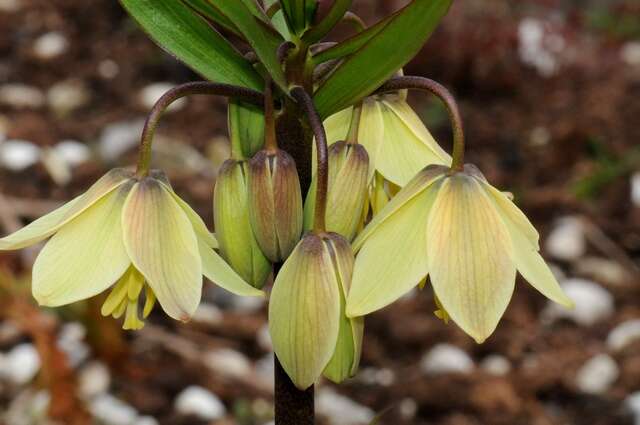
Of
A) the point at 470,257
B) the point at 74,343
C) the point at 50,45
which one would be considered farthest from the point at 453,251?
the point at 50,45

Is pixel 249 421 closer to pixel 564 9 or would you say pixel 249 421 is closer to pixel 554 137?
pixel 554 137

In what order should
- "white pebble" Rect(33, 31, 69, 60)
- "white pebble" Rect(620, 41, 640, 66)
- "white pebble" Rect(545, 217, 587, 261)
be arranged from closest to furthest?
"white pebble" Rect(545, 217, 587, 261) → "white pebble" Rect(33, 31, 69, 60) → "white pebble" Rect(620, 41, 640, 66)

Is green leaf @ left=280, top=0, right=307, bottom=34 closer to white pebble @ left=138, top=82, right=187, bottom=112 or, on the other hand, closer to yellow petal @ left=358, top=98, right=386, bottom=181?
yellow petal @ left=358, top=98, right=386, bottom=181

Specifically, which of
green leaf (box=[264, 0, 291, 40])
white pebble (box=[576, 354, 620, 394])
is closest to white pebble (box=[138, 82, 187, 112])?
white pebble (box=[576, 354, 620, 394])

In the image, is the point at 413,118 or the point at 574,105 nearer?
the point at 413,118

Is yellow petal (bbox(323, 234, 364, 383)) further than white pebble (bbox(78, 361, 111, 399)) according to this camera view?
No

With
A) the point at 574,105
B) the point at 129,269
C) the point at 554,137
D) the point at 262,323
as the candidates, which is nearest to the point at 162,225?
the point at 129,269

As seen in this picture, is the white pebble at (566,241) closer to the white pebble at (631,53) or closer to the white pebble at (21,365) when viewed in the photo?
the white pebble at (21,365)

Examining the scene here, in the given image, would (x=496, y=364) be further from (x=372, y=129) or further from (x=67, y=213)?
(x=67, y=213)
